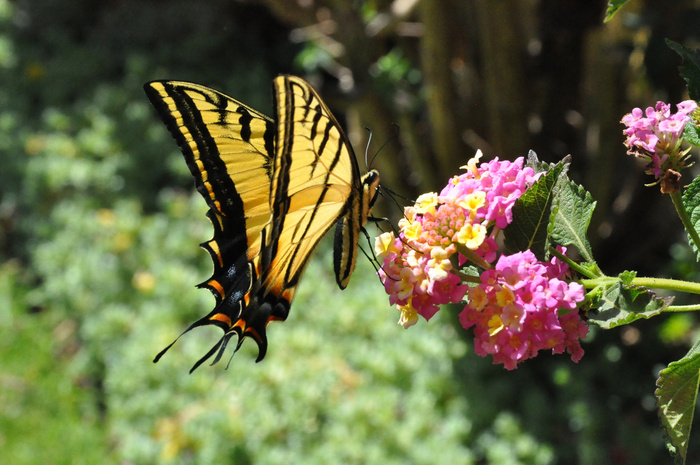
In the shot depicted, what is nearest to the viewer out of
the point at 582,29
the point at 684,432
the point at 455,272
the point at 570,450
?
the point at 684,432

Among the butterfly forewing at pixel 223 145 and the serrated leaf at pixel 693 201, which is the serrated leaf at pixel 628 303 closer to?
the serrated leaf at pixel 693 201

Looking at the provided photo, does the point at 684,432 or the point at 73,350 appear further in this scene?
the point at 73,350

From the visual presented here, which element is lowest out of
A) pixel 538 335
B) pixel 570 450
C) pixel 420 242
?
pixel 570 450

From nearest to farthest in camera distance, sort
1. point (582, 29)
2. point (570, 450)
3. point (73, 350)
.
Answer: point (570, 450) → point (582, 29) → point (73, 350)

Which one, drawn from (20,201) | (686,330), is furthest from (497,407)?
(20,201)

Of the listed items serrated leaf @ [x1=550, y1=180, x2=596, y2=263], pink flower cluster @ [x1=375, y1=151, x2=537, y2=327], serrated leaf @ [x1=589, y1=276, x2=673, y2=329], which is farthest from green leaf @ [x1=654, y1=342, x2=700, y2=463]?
pink flower cluster @ [x1=375, y1=151, x2=537, y2=327]

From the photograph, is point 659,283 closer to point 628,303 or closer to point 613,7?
point 628,303

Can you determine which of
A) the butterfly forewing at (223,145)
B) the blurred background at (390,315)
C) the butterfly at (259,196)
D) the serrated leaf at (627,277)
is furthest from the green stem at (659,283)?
the blurred background at (390,315)

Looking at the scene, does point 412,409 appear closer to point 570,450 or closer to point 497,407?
point 497,407
